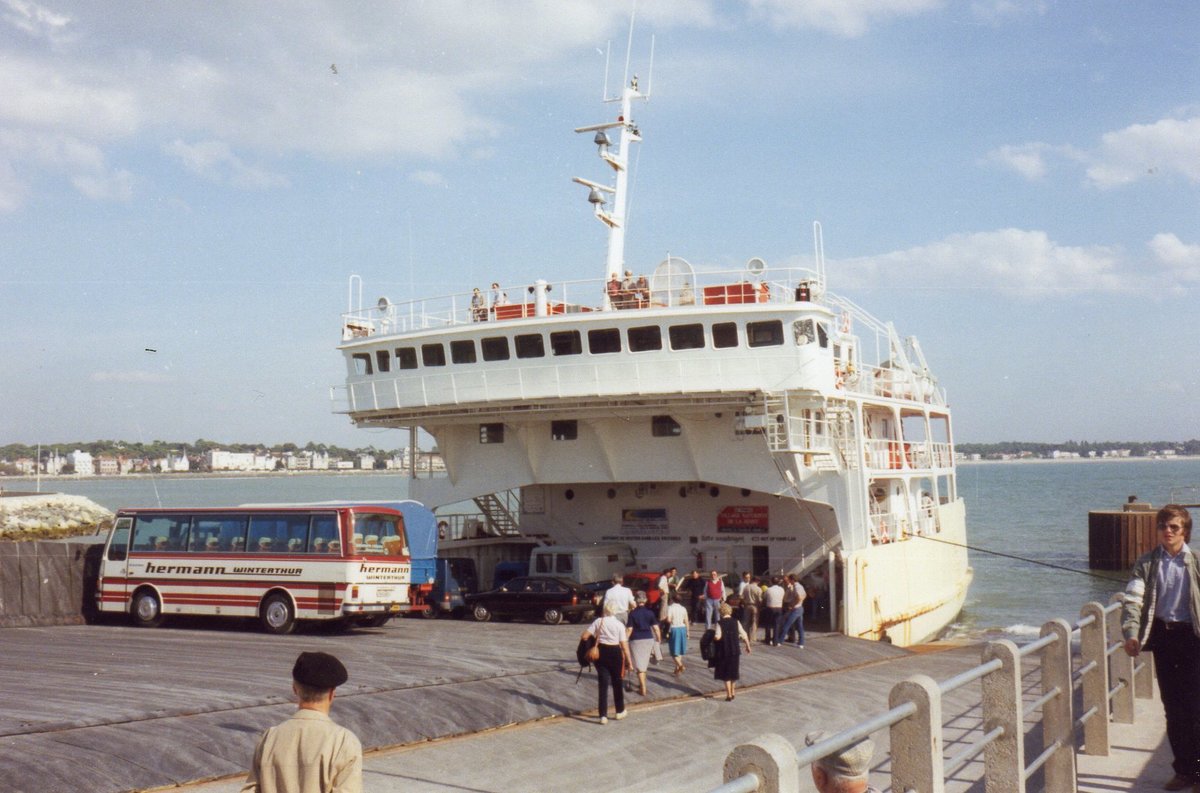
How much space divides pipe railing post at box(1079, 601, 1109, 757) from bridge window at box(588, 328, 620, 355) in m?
18.1

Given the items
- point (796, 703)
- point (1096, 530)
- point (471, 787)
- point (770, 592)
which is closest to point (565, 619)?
point (770, 592)

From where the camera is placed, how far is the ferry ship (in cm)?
2516

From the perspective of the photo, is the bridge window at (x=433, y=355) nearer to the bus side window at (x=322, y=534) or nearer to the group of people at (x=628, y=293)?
the group of people at (x=628, y=293)

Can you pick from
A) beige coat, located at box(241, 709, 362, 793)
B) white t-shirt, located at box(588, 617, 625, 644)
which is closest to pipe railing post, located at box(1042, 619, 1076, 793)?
beige coat, located at box(241, 709, 362, 793)

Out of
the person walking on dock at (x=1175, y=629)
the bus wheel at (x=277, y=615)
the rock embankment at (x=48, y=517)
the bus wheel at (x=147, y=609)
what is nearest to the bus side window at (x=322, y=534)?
the bus wheel at (x=277, y=615)

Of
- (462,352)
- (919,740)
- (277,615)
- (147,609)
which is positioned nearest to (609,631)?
(277,615)

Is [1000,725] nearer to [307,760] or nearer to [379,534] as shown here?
[307,760]

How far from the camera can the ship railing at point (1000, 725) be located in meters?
3.46

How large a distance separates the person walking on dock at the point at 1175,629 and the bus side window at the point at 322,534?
16.7m

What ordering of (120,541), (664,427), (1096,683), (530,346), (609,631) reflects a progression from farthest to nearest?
(664,427)
(530,346)
(120,541)
(609,631)
(1096,683)

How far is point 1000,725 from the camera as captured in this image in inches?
240

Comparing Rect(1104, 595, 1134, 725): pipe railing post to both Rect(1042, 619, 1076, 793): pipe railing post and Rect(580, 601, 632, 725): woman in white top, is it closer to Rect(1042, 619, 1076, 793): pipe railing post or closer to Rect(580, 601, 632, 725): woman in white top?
Rect(1042, 619, 1076, 793): pipe railing post

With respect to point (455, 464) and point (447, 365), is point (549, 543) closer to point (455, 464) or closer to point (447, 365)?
point (455, 464)

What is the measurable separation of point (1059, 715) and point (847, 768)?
405 centimetres
